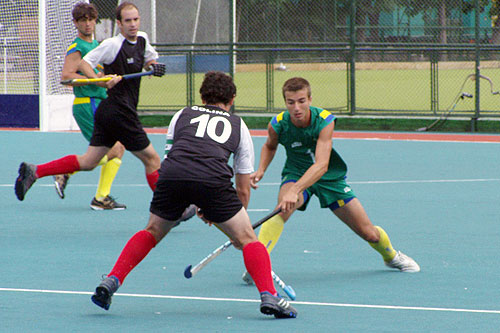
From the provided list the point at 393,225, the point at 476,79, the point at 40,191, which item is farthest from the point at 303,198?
the point at 476,79

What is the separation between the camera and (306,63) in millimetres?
20891

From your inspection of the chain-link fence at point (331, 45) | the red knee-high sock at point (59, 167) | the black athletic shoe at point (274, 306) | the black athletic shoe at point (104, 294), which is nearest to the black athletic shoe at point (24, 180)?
the red knee-high sock at point (59, 167)

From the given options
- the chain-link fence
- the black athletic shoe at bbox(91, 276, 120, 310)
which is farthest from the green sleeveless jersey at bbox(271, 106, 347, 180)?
the chain-link fence

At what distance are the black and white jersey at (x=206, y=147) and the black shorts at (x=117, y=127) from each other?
127 inches

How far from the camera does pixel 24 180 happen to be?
856 cm

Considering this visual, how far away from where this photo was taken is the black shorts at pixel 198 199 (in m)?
5.37

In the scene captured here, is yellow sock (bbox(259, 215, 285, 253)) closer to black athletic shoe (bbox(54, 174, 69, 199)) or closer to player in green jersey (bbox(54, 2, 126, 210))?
player in green jersey (bbox(54, 2, 126, 210))

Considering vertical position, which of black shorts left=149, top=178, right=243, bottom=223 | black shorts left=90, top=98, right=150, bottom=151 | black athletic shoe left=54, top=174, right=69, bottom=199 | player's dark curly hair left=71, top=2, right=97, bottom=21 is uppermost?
player's dark curly hair left=71, top=2, right=97, bottom=21

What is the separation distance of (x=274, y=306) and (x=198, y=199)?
715 millimetres

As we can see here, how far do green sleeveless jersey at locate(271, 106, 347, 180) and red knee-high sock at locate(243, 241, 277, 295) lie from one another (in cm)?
125

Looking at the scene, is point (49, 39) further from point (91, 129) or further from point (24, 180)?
point (24, 180)

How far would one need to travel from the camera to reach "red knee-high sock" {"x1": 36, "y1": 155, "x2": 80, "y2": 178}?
869cm

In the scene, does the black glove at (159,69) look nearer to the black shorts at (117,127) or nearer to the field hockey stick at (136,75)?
the field hockey stick at (136,75)

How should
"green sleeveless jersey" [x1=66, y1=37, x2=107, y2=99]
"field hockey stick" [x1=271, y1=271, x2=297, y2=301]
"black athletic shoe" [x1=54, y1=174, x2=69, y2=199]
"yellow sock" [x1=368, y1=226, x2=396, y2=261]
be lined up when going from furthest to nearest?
"black athletic shoe" [x1=54, y1=174, x2=69, y2=199]
"green sleeveless jersey" [x1=66, y1=37, x2=107, y2=99]
"yellow sock" [x1=368, y1=226, x2=396, y2=261]
"field hockey stick" [x1=271, y1=271, x2=297, y2=301]
